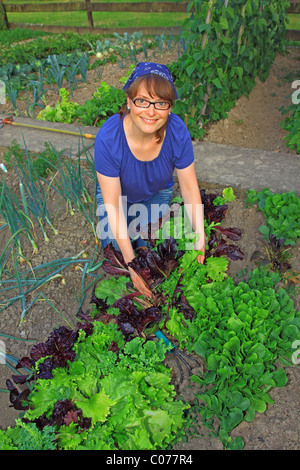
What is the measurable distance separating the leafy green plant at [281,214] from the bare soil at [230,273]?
96 millimetres

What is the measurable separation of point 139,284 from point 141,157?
73cm

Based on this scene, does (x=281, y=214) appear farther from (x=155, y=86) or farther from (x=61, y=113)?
(x=61, y=113)

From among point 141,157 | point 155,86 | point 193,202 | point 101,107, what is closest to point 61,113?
point 101,107

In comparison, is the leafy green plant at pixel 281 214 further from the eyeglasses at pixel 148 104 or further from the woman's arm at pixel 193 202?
the eyeglasses at pixel 148 104

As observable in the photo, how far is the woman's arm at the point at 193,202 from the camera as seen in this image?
2043 mm

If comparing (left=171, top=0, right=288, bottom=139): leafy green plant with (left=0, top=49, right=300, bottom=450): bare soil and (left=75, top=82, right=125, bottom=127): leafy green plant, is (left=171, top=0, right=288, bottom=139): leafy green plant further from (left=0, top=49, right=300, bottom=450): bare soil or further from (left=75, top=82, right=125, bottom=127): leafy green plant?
(left=75, top=82, right=125, bottom=127): leafy green plant

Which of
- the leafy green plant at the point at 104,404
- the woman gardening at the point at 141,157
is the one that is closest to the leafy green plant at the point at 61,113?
the woman gardening at the point at 141,157

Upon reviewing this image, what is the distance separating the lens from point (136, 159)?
78.8 inches

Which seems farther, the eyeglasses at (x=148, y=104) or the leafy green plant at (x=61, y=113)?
the leafy green plant at (x=61, y=113)

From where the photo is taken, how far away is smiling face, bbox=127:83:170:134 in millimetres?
1621

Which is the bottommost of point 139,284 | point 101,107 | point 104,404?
point 104,404

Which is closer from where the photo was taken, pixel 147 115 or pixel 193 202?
pixel 147 115

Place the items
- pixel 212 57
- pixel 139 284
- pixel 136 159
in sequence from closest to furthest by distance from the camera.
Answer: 1. pixel 139 284
2. pixel 136 159
3. pixel 212 57
